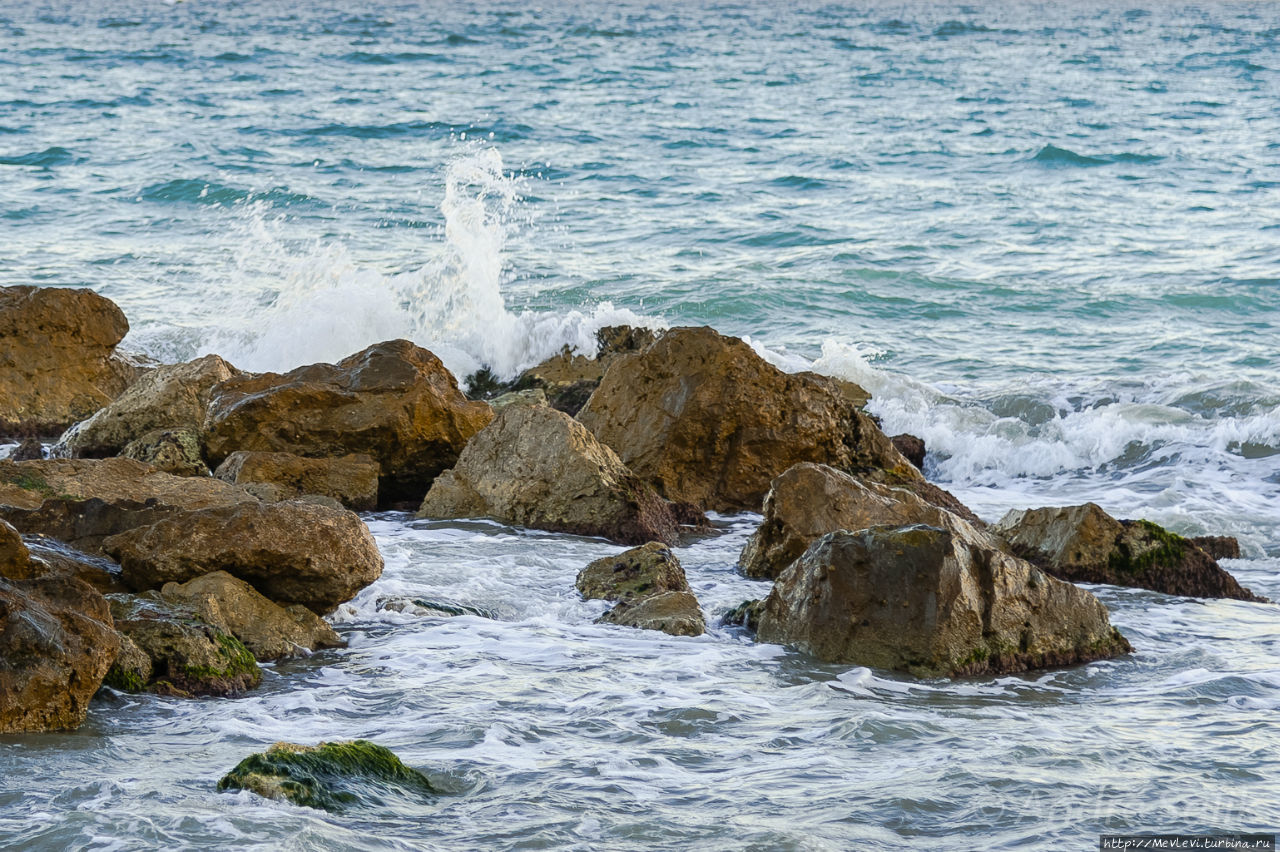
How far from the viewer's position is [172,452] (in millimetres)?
7559

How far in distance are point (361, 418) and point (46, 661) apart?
3.54 metres

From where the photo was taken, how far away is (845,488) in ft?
21.2

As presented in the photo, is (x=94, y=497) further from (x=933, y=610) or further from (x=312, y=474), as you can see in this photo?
(x=933, y=610)

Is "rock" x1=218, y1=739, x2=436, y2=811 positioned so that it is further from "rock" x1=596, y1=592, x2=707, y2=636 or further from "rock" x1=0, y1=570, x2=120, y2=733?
"rock" x1=596, y1=592, x2=707, y2=636

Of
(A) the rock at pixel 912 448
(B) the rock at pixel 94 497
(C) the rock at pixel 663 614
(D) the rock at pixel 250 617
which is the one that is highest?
(B) the rock at pixel 94 497

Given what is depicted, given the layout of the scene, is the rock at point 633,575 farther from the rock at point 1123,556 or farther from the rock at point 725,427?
the rock at point 1123,556

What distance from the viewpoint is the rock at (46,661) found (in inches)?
161

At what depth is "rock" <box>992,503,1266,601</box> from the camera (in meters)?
6.21

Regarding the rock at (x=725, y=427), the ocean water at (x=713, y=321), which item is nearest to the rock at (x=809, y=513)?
the ocean water at (x=713, y=321)

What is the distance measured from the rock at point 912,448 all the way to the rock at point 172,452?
4478 mm

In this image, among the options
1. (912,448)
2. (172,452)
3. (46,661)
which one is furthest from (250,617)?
(912,448)

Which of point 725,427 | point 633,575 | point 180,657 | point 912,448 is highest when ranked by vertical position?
point 725,427

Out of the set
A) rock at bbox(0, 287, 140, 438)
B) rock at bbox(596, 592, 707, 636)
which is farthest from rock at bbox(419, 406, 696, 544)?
rock at bbox(0, 287, 140, 438)

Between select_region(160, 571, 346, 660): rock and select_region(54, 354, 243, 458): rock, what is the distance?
2.89 m
